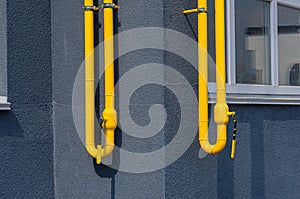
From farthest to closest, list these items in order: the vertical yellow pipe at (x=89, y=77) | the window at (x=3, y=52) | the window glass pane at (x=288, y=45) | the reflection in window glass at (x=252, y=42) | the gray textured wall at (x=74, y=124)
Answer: the window glass pane at (x=288, y=45), the reflection in window glass at (x=252, y=42), the window at (x=3, y=52), the vertical yellow pipe at (x=89, y=77), the gray textured wall at (x=74, y=124)

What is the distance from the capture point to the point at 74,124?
3.67 m

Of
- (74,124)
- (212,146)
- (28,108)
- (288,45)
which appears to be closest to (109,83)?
(74,124)

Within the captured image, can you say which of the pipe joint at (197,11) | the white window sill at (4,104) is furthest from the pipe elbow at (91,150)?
the pipe joint at (197,11)

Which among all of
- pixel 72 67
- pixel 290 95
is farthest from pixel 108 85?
pixel 290 95

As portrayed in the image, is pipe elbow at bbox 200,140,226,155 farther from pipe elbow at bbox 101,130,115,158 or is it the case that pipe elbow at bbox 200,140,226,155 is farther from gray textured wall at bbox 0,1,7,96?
gray textured wall at bbox 0,1,7,96

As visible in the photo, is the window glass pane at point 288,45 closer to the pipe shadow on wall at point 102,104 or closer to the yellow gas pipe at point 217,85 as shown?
the yellow gas pipe at point 217,85

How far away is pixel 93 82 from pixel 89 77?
0.04 m

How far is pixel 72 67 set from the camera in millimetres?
3684

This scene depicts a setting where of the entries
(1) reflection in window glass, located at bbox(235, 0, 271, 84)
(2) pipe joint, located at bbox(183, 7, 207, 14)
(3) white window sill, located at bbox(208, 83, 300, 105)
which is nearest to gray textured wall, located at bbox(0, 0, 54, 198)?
(2) pipe joint, located at bbox(183, 7, 207, 14)

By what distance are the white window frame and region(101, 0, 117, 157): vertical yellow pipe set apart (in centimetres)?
69

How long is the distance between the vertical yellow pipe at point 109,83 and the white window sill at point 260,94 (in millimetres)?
685

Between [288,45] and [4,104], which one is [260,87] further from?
[4,104]

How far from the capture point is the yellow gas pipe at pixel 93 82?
131 inches

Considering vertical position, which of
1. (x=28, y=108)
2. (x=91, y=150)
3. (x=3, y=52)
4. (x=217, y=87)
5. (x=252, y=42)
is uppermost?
(x=252, y=42)
